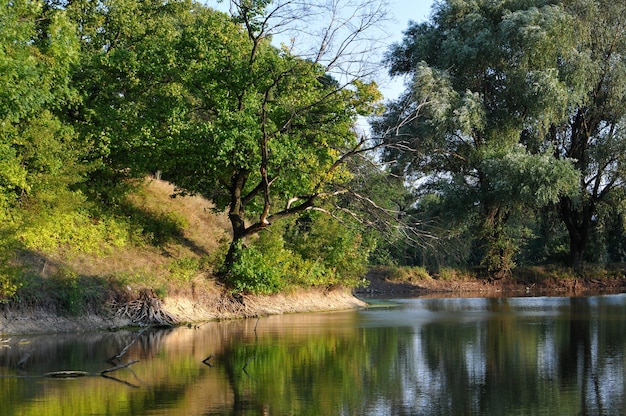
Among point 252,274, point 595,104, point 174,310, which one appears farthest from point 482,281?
point 174,310

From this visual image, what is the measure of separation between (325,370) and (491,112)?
3401 cm

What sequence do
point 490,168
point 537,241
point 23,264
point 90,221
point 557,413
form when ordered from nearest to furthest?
point 557,413 < point 23,264 < point 90,221 < point 490,168 < point 537,241

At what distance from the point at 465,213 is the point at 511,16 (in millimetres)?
10886

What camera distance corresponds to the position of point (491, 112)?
149 feet

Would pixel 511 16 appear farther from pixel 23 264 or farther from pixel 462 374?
pixel 462 374

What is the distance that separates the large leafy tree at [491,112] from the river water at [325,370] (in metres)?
20.1

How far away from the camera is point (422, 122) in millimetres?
43719

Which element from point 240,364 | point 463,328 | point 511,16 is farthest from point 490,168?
point 240,364

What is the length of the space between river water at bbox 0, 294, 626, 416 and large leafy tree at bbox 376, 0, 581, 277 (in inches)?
791

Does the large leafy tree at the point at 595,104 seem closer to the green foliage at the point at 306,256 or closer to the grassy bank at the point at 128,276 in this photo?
the green foliage at the point at 306,256

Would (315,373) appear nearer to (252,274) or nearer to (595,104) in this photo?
(252,274)

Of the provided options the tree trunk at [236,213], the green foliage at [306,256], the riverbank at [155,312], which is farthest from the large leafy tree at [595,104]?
the tree trunk at [236,213]

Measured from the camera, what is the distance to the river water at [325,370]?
10.5 m

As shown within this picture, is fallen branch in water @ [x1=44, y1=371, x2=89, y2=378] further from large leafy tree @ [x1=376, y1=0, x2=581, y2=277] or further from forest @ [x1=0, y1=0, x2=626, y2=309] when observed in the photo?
large leafy tree @ [x1=376, y1=0, x2=581, y2=277]
